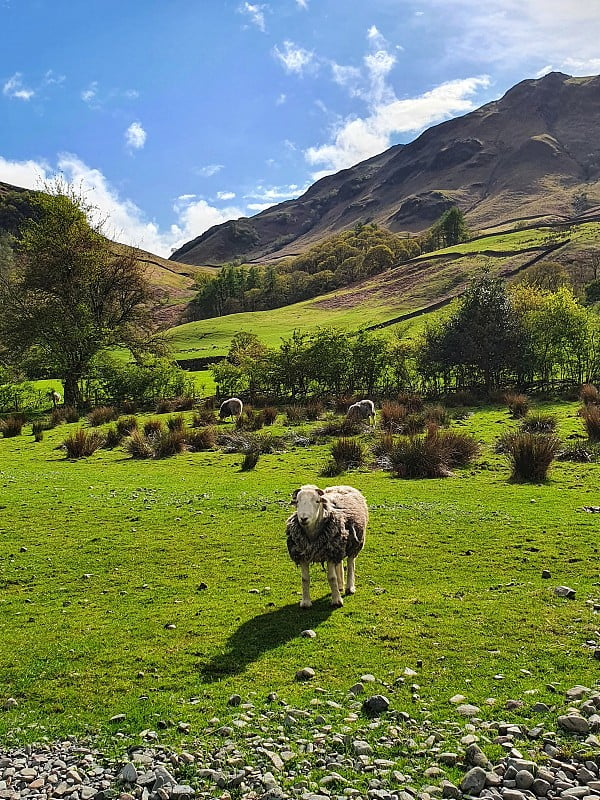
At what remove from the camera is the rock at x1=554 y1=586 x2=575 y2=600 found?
717 centimetres

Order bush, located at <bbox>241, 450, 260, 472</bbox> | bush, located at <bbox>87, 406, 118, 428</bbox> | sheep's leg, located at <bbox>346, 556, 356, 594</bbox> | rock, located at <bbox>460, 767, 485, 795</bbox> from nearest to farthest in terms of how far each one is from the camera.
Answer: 1. rock, located at <bbox>460, 767, 485, 795</bbox>
2. sheep's leg, located at <bbox>346, 556, 356, 594</bbox>
3. bush, located at <bbox>241, 450, 260, 472</bbox>
4. bush, located at <bbox>87, 406, 118, 428</bbox>

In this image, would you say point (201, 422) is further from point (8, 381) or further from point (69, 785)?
point (69, 785)

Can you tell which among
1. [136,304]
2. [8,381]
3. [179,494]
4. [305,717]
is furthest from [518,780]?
[136,304]

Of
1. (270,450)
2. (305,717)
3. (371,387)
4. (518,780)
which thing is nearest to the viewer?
(518,780)

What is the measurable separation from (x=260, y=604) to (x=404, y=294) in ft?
239

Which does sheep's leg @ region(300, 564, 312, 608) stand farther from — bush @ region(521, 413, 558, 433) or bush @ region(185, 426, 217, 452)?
bush @ region(521, 413, 558, 433)

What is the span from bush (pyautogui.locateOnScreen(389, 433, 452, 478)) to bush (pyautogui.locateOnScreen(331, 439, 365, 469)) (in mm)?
1183

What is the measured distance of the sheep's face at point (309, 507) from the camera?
279 inches

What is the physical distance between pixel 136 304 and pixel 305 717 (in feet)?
124

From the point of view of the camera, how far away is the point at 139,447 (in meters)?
20.2

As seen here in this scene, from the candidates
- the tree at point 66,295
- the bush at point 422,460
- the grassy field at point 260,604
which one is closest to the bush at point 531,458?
the grassy field at point 260,604

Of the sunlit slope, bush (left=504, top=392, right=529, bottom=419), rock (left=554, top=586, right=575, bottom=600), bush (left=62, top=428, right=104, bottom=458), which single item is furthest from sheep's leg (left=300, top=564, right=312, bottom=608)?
the sunlit slope

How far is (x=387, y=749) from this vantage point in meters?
4.45

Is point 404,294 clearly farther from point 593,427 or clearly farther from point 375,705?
point 375,705
